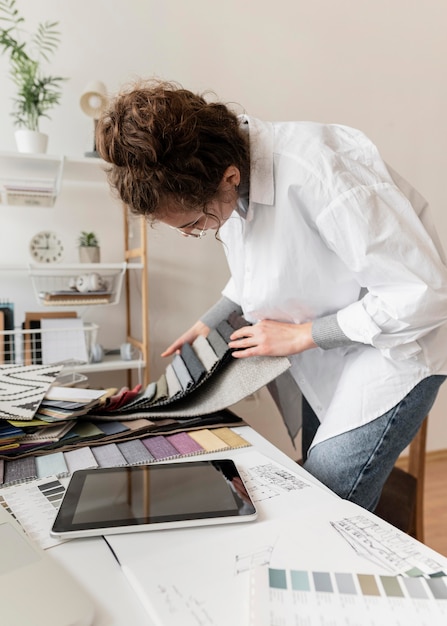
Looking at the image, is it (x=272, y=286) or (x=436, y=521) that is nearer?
(x=272, y=286)

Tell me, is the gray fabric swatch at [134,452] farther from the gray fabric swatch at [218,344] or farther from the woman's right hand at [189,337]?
the woman's right hand at [189,337]

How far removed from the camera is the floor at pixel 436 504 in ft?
5.96

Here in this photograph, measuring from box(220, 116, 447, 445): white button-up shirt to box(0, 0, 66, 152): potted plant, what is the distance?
34.4 inches

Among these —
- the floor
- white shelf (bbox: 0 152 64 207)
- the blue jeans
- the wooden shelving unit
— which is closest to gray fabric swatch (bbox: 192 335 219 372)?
the blue jeans

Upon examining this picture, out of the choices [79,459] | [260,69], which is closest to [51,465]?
[79,459]

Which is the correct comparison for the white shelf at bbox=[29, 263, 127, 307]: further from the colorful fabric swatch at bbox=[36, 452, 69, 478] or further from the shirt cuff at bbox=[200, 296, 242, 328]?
the colorful fabric swatch at bbox=[36, 452, 69, 478]

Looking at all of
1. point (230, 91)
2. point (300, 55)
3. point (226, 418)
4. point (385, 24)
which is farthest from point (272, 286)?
point (385, 24)

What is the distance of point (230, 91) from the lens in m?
1.94

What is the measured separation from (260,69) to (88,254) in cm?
101

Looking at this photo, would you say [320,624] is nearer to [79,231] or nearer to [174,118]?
[174,118]

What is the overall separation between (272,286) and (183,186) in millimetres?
279

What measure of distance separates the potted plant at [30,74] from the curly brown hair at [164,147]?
2.68 ft

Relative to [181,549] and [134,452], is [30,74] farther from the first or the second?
[181,549]

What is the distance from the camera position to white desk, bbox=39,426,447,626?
46 cm
